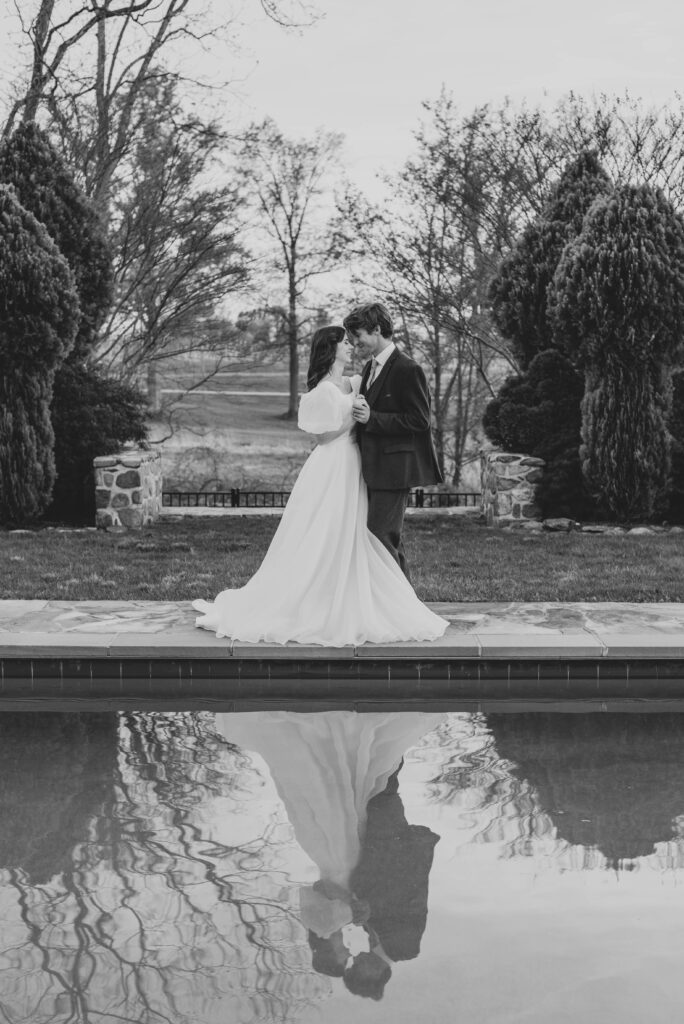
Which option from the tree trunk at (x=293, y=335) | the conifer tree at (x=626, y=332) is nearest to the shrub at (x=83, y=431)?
the conifer tree at (x=626, y=332)

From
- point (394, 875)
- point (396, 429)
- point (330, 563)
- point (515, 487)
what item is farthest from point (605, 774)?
point (515, 487)

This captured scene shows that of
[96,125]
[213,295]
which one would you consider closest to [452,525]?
[213,295]

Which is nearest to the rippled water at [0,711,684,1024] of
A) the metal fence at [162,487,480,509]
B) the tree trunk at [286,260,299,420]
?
the metal fence at [162,487,480,509]

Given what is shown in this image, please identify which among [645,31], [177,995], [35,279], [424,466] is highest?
[645,31]

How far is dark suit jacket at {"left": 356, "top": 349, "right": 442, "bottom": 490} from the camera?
21.0 feet

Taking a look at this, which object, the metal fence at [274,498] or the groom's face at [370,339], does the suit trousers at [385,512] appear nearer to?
the groom's face at [370,339]

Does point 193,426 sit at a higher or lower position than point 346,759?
higher

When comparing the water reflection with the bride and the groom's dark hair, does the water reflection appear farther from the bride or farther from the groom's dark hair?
the groom's dark hair

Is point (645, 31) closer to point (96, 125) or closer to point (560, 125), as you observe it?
point (560, 125)

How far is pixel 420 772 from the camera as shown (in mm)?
4906

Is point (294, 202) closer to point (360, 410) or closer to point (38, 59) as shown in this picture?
point (38, 59)

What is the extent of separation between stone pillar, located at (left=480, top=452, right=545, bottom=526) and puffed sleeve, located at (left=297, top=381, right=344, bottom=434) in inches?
239

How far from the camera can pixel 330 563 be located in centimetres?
638

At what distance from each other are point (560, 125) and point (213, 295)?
5613mm
